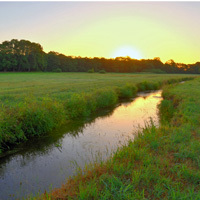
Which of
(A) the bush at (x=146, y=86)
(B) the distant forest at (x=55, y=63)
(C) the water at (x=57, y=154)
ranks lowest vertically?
(C) the water at (x=57, y=154)

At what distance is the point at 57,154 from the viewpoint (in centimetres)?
697

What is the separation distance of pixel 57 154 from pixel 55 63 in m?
78.8

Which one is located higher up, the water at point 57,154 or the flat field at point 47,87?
the flat field at point 47,87

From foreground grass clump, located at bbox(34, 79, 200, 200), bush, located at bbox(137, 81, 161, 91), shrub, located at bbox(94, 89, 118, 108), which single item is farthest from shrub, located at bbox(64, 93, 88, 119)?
bush, located at bbox(137, 81, 161, 91)

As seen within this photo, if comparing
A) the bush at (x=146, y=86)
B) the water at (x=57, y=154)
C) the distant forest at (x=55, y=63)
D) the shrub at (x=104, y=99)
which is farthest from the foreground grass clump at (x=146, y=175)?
the distant forest at (x=55, y=63)

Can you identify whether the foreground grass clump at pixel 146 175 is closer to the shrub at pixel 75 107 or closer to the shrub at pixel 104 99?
the shrub at pixel 75 107

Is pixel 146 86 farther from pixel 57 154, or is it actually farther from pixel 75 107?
pixel 57 154

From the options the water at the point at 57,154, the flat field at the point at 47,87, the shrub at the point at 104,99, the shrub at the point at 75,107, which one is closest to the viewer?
the water at the point at 57,154

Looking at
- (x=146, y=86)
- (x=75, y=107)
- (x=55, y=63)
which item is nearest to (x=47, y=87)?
(x=75, y=107)

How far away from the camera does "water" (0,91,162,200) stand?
513 centimetres

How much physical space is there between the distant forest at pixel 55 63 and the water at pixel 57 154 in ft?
204

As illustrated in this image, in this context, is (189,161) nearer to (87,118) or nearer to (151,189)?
(151,189)

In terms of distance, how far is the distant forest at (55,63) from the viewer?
65.4 meters

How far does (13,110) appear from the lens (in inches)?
316
